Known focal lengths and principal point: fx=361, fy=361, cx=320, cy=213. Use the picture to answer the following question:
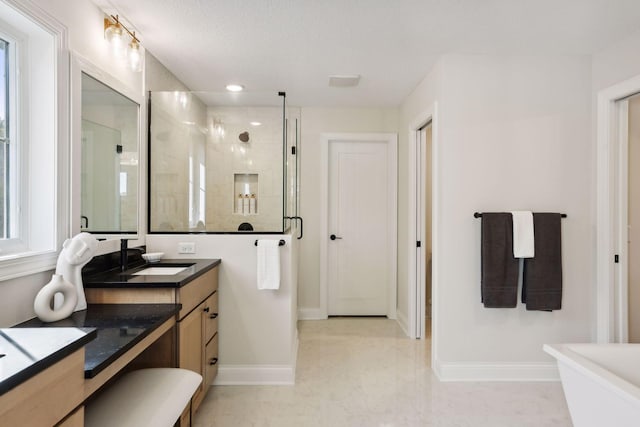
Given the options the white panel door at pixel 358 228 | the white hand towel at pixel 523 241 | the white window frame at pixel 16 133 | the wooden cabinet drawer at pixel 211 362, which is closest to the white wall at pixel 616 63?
the white hand towel at pixel 523 241

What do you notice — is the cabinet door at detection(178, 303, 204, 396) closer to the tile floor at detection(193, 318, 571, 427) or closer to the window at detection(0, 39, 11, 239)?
the tile floor at detection(193, 318, 571, 427)

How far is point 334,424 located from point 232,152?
2.31 meters

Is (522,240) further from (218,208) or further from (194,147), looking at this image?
(194,147)

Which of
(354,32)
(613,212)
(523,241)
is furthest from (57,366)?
(613,212)

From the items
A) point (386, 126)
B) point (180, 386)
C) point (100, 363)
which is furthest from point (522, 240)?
point (100, 363)

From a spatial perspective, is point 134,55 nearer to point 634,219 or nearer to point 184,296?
point 184,296

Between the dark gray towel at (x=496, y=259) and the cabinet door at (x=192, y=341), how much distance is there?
1.90 meters

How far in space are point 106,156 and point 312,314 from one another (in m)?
2.69

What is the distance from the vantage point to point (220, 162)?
10.7ft

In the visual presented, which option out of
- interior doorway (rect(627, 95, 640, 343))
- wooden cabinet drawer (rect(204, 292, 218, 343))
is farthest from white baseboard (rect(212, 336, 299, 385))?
interior doorway (rect(627, 95, 640, 343))

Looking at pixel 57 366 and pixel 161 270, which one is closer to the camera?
pixel 57 366

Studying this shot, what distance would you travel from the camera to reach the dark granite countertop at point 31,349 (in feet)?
2.58

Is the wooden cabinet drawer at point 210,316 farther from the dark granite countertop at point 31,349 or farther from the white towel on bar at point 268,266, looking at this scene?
the dark granite countertop at point 31,349

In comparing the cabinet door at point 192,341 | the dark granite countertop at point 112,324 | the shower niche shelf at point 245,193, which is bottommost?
the cabinet door at point 192,341
